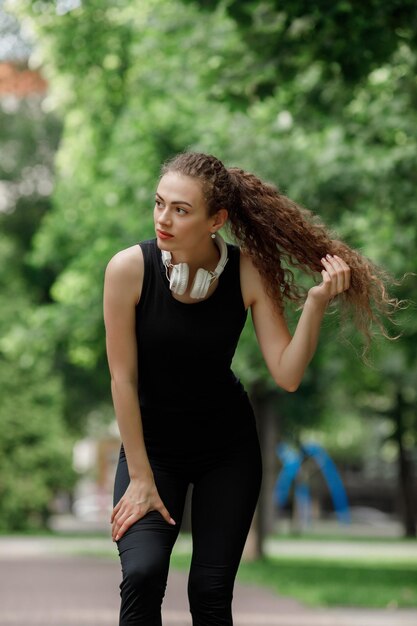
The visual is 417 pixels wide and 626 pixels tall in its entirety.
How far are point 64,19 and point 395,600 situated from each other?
981 centimetres

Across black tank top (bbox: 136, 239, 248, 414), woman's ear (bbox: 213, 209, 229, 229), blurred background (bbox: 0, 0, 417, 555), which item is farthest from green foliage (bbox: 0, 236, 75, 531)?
woman's ear (bbox: 213, 209, 229, 229)

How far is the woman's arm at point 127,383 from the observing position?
156 inches

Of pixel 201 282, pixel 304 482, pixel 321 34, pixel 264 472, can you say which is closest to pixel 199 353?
pixel 201 282

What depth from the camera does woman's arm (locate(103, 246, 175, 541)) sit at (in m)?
3.95

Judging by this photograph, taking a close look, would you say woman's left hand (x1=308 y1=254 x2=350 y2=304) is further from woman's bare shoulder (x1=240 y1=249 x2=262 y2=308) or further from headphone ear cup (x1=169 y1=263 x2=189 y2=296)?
headphone ear cup (x1=169 y1=263 x2=189 y2=296)

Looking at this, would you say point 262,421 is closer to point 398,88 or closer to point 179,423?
point 398,88

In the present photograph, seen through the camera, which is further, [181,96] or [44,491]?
[44,491]

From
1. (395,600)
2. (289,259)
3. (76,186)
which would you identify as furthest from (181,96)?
(289,259)

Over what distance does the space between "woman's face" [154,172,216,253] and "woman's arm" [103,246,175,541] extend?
0.56 ft

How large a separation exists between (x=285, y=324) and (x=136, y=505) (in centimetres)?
75

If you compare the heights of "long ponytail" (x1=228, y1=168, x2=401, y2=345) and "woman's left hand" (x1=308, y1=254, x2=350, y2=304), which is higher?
"long ponytail" (x1=228, y1=168, x2=401, y2=345)

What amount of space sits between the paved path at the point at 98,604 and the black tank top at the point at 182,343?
19.6ft

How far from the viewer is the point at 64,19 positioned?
18.5 metres

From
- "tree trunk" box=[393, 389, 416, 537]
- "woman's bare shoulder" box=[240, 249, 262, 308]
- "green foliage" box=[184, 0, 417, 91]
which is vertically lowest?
"woman's bare shoulder" box=[240, 249, 262, 308]
